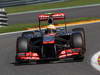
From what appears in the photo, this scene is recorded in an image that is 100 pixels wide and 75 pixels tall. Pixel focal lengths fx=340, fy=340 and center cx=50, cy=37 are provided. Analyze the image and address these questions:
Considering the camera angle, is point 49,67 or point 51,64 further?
point 51,64

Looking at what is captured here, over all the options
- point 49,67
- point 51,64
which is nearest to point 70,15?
point 51,64

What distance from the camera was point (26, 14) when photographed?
71.5 ft

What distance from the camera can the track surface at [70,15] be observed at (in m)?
19.3

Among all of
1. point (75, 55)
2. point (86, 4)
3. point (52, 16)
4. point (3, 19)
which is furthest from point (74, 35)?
point (86, 4)

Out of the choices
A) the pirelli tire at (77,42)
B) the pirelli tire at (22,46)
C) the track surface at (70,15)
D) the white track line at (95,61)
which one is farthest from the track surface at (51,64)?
the track surface at (70,15)

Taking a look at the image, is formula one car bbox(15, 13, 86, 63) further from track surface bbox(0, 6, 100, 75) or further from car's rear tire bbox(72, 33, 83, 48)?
track surface bbox(0, 6, 100, 75)

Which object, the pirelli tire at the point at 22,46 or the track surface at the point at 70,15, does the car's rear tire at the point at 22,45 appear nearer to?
the pirelli tire at the point at 22,46

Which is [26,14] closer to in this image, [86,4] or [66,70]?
[86,4]

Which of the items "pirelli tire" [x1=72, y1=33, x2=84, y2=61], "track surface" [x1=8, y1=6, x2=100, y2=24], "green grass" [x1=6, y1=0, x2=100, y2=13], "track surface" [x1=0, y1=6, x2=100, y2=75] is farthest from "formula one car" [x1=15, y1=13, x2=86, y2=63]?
"green grass" [x1=6, y1=0, x2=100, y2=13]

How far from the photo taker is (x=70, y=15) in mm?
20078

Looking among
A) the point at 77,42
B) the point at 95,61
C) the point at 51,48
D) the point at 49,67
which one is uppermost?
the point at 77,42

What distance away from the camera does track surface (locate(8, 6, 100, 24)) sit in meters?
19.3

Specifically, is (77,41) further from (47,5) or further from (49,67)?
(47,5)

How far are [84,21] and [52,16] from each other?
568 centimetres
